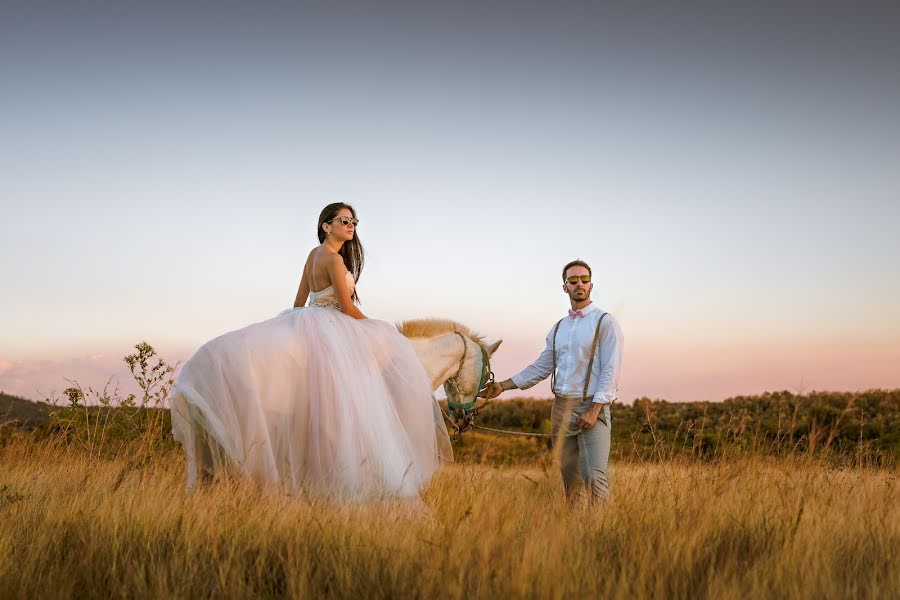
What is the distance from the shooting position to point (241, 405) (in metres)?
5.54

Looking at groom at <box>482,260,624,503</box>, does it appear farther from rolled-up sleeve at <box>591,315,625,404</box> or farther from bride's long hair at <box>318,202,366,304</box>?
bride's long hair at <box>318,202,366,304</box>

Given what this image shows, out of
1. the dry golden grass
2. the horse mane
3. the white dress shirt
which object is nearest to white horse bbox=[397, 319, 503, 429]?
the horse mane

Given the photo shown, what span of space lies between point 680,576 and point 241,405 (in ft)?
11.0

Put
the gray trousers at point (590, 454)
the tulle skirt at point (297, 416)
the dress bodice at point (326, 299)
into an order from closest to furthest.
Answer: the tulle skirt at point (297, 416)
the gray trousers at point (590, 454)
the dress bodice at point (326, 299)

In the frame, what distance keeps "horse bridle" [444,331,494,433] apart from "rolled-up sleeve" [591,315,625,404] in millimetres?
1083

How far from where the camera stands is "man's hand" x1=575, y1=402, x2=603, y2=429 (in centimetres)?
604

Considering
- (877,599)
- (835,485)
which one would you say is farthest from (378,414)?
(835,485)

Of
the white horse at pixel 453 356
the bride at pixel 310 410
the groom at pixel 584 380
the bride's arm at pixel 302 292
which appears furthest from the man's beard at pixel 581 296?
the bride's arm at pixel 302 292

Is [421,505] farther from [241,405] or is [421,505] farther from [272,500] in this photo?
[241,405]

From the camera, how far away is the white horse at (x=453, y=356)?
6.73 meters

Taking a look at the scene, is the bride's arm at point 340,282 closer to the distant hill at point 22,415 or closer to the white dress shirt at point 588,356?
the white dress shirt at point 588,356

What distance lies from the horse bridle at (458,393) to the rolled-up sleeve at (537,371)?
0.91ft

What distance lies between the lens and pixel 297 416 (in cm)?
571

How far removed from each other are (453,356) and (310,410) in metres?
1.60
